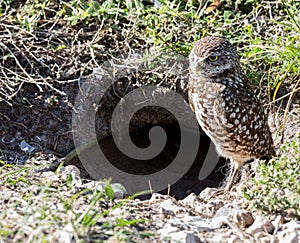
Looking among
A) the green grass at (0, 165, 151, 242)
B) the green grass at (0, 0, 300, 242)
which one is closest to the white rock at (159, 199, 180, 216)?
the green grass at (0, 165, 151, 242)

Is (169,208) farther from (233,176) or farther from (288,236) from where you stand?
(233,176)

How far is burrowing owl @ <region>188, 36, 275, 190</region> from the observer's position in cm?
444

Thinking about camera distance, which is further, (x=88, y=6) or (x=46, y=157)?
(x=88, y=6)

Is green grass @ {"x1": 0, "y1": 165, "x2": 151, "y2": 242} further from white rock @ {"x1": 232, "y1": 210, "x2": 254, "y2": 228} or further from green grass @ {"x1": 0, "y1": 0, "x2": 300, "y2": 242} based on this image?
green grass @ {"x1": 0, "y1": 0, "x2": 300, "y2": 242}

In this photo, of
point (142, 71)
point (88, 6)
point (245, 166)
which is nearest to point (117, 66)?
point (142, 71)

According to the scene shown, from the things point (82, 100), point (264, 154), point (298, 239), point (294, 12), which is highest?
point (294, 12)

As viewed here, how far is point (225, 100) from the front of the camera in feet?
14.6

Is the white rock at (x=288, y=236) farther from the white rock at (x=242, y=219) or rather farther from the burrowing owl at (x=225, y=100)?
the burrowing owl at (x=225, y=100)

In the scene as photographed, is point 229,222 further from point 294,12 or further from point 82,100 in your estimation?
point 294,12

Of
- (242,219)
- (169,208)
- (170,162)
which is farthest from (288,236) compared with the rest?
(170,162)

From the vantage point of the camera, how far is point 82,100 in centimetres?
507

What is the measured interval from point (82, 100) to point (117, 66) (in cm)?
42

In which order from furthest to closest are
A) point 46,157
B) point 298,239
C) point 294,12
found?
point 294,12
point 46,157
point 298,239

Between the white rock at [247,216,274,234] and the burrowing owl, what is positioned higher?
the burrowing owl
